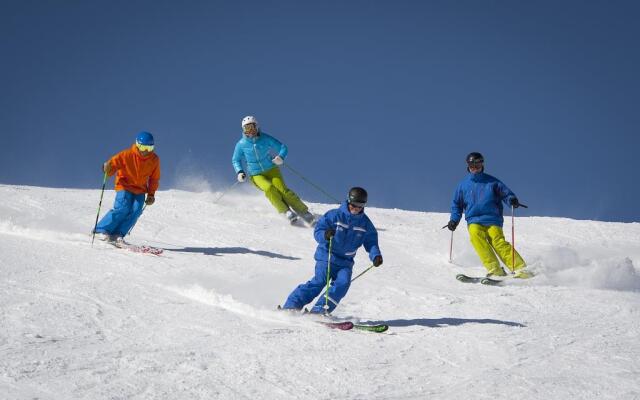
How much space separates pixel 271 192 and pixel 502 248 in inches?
196

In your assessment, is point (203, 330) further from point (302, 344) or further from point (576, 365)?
point (576, 365)

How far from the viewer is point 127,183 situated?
9.52m

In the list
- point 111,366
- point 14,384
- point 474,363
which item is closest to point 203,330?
point 111,366

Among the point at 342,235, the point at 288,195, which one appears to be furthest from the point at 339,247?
the point at 288,195

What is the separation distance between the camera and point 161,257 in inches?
339

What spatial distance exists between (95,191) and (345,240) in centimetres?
1024

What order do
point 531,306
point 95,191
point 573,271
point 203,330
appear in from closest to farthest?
1. point 203,330
2. point 531,306
3. point 573,271
4. point 95,191

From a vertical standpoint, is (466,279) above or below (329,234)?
below

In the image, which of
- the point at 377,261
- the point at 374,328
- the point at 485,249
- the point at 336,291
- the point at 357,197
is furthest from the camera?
the point at 485,249

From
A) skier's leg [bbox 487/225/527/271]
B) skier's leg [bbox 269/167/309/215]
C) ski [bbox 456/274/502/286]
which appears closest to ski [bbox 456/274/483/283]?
ski [bbox 456/274/502/286]

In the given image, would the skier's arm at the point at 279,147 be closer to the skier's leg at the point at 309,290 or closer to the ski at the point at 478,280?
the ski at the point at 478,280

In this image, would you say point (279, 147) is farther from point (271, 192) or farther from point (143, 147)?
point (143, 147)

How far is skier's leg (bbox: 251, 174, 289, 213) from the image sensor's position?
12.5m

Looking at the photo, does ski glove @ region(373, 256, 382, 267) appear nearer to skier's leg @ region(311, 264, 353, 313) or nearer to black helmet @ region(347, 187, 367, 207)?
skier's leg @ region(311, 264, 353, 313)
